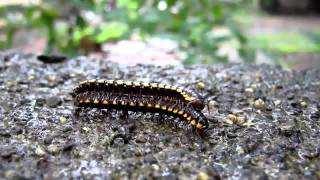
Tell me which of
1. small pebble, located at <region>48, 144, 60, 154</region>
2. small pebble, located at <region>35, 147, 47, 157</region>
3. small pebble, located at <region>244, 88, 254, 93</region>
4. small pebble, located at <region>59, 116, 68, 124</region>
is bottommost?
small pebble, located at <region>35, 147, 47, 157</region>

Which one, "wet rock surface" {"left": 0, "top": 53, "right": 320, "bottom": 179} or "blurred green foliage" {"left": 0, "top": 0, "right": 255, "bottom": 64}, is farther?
"blurred green foliage" {"left": 0, "top": 0, "right": 255, "bottom": 64}

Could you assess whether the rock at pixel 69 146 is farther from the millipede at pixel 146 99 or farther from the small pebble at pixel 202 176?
the small pebble at pixel 202 176

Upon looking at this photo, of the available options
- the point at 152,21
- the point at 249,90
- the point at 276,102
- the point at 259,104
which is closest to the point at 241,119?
the point at 259,104

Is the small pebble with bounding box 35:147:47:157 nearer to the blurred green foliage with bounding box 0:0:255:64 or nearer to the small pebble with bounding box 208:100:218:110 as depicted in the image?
the small pebble with bounding box 208:100:218:110

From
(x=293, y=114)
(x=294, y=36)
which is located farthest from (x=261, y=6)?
(x=293, y=114)

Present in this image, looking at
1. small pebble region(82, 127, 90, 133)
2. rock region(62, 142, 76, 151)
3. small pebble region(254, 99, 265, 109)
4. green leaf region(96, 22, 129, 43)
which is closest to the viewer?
rock region(62, 142, 76, 151)

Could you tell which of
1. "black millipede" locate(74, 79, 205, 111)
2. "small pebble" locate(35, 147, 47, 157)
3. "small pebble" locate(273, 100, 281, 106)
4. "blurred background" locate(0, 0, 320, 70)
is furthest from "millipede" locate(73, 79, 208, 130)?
"blurred background" locate(0, 0, 320, 70)

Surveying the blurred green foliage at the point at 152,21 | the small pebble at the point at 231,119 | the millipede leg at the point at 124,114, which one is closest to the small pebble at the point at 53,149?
the millipede leg at the point at 124,114
